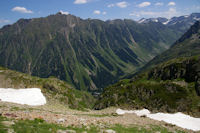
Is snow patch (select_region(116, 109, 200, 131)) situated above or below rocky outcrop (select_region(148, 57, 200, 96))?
below

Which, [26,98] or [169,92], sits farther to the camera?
[169,92]

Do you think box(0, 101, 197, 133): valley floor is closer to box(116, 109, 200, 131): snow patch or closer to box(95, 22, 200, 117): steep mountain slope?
box(116, 109, 200, 131): snow patch

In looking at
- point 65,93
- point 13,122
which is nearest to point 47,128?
point 13,122

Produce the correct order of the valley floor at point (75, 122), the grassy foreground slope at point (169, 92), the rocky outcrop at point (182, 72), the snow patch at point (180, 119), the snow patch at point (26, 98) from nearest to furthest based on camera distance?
1. the valley floor at point (75, 122)
2. the snow patch at point (180, 119)
3. the snow patch at point (26, 98)
4. the grassy foreground slope at point (169, 92)
5. the rocky outcrop at point (182, 72)

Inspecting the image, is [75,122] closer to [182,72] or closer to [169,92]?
[169,92]

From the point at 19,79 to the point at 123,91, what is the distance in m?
48.6

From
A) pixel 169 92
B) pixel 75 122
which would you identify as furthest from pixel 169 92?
pixel 75 122

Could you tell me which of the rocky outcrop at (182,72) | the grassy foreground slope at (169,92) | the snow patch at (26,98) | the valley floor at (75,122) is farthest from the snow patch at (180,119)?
the snow patch at (26,98)

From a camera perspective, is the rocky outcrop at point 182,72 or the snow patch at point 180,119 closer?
the snow patch at point 180,119

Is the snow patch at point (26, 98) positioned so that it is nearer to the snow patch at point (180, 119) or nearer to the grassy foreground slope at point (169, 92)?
the grassy foreground slope at point (169, 92)

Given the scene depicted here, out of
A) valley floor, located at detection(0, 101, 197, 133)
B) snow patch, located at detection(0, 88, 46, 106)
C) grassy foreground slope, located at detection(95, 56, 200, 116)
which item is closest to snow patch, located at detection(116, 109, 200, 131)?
grassy foreground slope, located at detection(95, 56, 200, 116)

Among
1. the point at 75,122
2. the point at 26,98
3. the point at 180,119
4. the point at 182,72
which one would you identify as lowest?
the point at 180,119

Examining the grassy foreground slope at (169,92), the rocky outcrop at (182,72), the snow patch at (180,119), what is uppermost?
the rocky outcrop at (182,72)

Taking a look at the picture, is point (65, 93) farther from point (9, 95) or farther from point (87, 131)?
point (87, 131)
